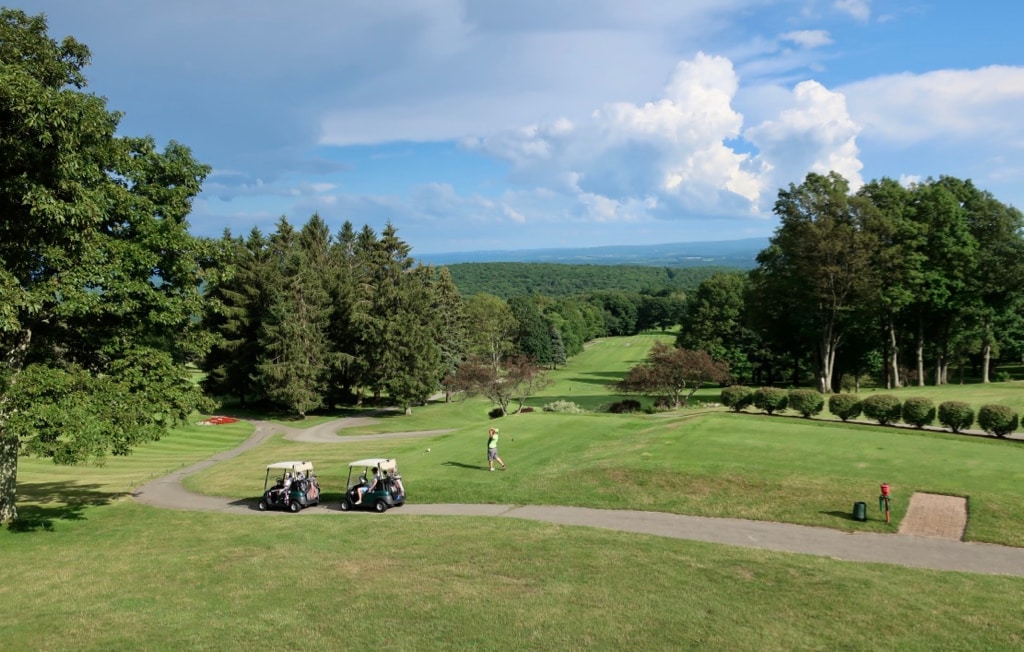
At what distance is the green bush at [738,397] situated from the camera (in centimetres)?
3156

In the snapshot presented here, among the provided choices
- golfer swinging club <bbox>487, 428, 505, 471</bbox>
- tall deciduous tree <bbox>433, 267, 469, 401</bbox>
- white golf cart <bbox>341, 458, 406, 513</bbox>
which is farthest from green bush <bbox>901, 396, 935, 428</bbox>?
tall deciduous tree <bbox>433, 267, 469, 401</bbox>

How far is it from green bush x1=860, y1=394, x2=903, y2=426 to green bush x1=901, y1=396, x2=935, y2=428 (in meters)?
0.40

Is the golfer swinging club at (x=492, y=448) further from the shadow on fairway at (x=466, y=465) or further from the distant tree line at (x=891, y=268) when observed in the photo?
the distant tree line at (x=891, y=268)

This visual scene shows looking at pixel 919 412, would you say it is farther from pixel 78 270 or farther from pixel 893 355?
pixel 78 270

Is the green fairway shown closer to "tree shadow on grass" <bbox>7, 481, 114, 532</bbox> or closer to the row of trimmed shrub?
"tree shadow on grass" <bbox>7, 481, 114, 532</bbox>

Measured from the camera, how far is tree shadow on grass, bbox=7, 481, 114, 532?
1866 centimetres

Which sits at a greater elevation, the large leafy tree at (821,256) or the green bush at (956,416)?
Answer: the large leafy tree at (821,256)

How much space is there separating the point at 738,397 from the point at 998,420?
413 inches

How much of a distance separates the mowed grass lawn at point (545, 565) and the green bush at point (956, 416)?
102 cm

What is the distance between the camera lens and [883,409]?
27.2m

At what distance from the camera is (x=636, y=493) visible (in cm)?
2008

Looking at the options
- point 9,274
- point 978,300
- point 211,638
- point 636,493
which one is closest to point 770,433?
point 636,493

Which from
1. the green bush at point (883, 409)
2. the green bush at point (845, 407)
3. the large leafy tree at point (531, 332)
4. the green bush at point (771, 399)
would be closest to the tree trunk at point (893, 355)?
the green bush at point (771, 399)

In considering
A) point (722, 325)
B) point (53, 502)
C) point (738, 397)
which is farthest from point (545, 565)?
point (722, 325)
